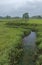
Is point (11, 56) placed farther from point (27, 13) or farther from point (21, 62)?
point (27, 13)

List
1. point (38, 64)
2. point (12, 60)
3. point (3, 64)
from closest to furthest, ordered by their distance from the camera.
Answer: point (3, 64) < point (38, 64) < point (12, 60)

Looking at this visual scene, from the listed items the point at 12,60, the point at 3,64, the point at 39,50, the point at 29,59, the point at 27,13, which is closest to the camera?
the point at 3,64

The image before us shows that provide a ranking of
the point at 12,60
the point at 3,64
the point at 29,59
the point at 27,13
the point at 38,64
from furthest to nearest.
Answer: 1. the point at 27,13
2. the point at 29,59
3. the point at 12,60
4. the point at 38,64
5. the point at 3,64

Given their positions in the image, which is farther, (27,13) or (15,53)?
(27,13)

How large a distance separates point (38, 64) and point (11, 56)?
4.32m

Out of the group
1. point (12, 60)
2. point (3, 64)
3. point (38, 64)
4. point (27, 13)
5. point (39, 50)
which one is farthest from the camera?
point (27, 13)

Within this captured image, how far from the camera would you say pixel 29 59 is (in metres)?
24.7

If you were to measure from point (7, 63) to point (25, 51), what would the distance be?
947 centimetres

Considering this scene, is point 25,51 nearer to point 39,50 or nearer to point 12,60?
point 39,50

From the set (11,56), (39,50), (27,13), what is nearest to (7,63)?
(11,56)

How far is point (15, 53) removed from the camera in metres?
25.2

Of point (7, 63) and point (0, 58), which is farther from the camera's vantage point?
point (0, 58)

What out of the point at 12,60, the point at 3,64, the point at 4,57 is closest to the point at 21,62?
the point at 12,60

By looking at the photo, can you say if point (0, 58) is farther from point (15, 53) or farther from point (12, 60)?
point (15, 53)
